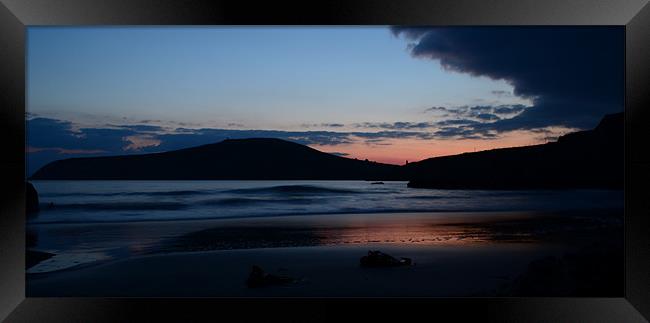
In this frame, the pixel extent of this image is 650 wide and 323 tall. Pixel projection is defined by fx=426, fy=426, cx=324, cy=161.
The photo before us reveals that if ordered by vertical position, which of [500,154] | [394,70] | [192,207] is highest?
[394,70]

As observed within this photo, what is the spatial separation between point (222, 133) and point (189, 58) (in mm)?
692

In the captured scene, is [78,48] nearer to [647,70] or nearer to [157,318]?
[157,318]

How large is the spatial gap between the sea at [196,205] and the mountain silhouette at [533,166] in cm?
11

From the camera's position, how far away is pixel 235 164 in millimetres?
4254

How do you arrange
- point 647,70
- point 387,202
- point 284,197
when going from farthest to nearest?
point 284,197 → point 387,202 → point 647,70

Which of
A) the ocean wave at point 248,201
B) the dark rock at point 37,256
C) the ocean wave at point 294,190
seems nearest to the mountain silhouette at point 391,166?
the ocean wave at point 294,190

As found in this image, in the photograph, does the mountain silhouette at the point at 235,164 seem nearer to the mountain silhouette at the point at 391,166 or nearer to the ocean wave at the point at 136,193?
the mountain silhouette at the point at 391,166

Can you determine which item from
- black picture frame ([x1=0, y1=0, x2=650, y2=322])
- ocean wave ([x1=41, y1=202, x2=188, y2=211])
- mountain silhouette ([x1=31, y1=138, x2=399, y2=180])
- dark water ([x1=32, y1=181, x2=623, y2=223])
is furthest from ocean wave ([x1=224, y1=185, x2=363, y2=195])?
black picture frame ([x1=0, y1=0, x2=650, y2=322])

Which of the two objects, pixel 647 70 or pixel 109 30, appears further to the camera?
pixel 109 30

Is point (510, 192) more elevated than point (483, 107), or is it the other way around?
point (483, 107)

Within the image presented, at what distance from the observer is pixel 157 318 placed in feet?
9.45

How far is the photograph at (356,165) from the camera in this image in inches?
131

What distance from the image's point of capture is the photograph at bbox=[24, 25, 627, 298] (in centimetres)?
333

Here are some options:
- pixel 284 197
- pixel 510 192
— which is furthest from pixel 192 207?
pixel 510 192
